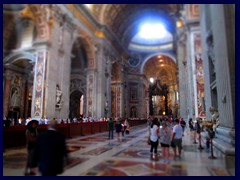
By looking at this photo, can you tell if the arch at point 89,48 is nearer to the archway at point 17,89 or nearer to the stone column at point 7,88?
the archway at point 17,89

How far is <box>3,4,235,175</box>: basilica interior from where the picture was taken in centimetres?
498

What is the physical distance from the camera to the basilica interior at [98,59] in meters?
4.98

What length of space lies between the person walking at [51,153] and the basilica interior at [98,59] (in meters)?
1.41

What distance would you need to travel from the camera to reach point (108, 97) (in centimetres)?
2202

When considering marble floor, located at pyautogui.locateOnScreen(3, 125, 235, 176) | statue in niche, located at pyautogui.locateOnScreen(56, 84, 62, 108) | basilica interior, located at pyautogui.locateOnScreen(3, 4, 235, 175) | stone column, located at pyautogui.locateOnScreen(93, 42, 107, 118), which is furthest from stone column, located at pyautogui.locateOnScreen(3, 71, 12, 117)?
marble floor, located at pyautogui.locateOnScreen(3, 125, 235, 176)

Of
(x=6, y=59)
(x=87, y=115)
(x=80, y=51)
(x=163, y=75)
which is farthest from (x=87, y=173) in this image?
(x=163, y=75)

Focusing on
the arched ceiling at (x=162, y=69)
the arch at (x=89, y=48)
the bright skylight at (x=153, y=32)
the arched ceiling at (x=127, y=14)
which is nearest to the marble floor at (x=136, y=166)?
the arch at (x=89, y=48)

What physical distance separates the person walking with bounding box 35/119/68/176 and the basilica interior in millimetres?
1406

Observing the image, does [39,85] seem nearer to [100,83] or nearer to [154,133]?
[100,83]

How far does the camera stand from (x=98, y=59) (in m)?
20.5

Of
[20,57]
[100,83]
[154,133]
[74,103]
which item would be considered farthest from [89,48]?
[154,133]

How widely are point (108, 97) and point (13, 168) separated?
58.2 ft

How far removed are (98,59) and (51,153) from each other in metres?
18.2

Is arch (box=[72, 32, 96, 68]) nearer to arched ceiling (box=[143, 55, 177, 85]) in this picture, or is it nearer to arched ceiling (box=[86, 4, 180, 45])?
arched ceiling (box=[86, 4, 180, 45])
